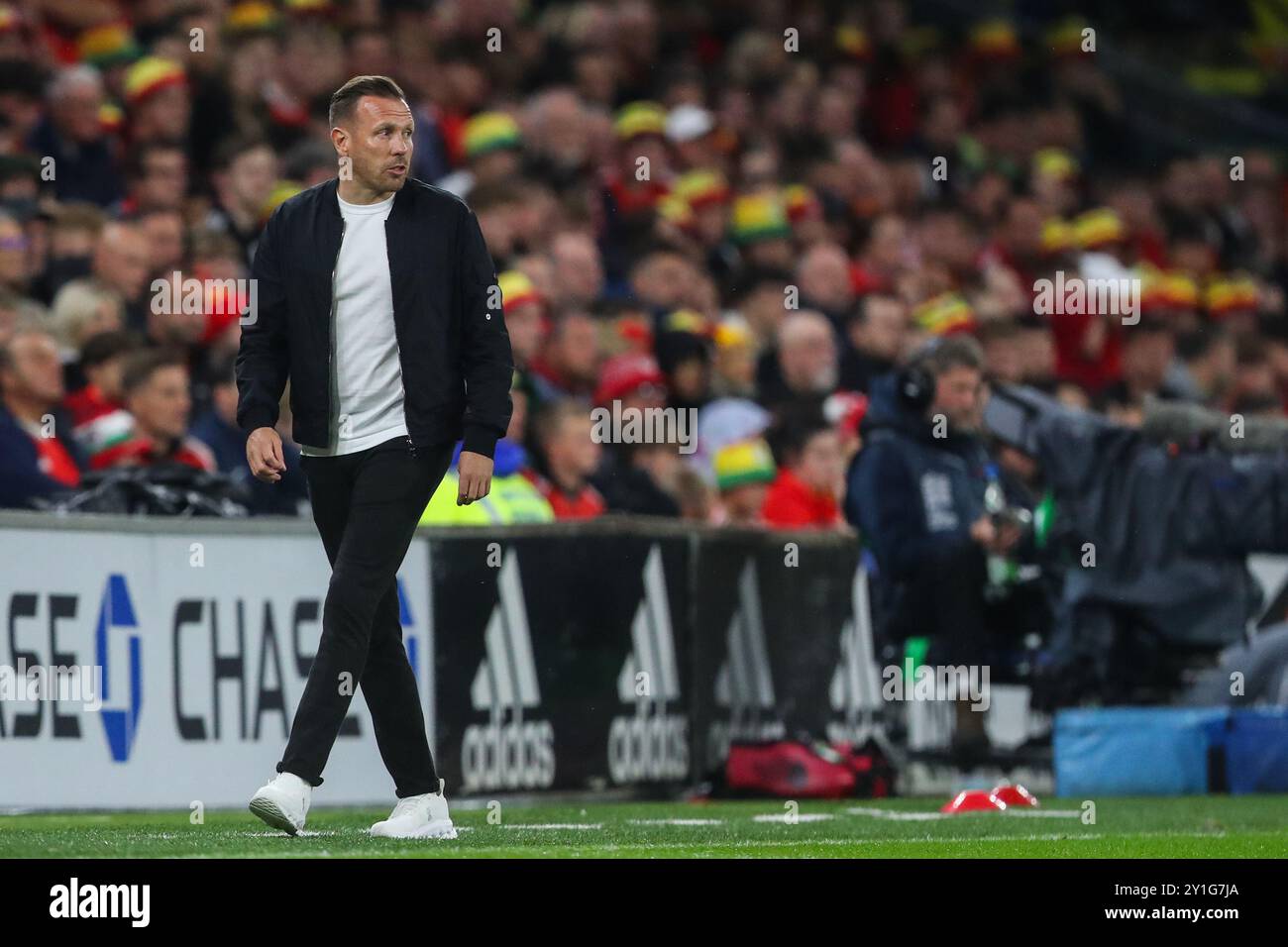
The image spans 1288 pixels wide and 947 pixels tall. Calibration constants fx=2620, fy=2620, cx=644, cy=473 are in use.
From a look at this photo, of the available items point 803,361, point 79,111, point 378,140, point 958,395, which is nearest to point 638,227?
point 803,361

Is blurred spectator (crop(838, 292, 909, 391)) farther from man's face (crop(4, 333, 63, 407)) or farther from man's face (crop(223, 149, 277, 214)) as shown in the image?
man's face (crop(4, 333, 63, 407))

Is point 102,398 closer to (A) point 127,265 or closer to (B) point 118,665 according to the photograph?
(A) point 127,265

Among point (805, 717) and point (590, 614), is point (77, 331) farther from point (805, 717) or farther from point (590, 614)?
point (805, 717)

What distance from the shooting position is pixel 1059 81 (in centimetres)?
2381

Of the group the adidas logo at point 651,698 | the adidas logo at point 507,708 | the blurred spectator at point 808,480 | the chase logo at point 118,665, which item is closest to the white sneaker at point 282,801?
the chase logo at point 118,665

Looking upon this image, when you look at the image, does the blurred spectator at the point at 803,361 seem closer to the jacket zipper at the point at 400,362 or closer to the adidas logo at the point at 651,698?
the adidas logo at the point at 651,698

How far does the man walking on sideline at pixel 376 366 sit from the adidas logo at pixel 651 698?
3.40m

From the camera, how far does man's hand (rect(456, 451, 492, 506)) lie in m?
7.81

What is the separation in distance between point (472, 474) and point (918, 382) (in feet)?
16.3

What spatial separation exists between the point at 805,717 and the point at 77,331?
3859 mm

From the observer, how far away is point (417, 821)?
8.09 m

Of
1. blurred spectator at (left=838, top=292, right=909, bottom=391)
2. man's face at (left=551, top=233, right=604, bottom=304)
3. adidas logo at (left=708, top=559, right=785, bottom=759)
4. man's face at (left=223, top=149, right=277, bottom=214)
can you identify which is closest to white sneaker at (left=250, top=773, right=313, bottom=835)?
adidas logo at (left=708, top=559, right=785, bottom=759)

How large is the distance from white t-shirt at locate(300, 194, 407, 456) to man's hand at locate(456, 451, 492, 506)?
0.24 m
